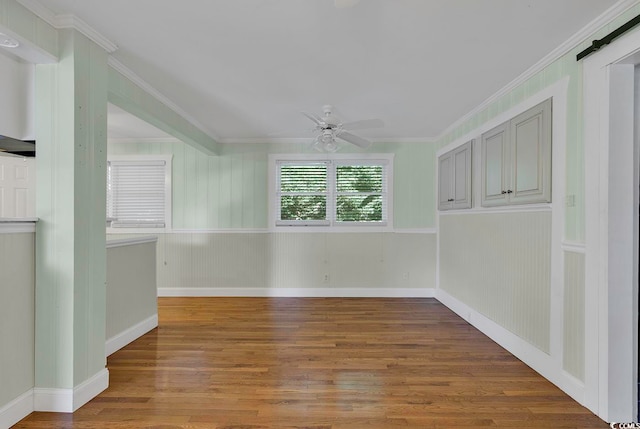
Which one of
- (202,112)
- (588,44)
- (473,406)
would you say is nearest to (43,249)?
(202,112)

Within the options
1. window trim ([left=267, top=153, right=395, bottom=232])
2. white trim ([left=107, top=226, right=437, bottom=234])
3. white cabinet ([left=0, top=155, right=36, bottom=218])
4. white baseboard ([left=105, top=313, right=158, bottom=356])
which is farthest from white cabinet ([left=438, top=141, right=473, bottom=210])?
white cabinet ([left=0, top=155, right=36, bottom=218])

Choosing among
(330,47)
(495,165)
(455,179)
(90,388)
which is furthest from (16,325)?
(455,179)

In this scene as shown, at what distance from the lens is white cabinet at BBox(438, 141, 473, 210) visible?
13.4 feet

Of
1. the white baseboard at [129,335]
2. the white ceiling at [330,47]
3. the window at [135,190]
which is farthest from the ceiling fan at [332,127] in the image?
the window at [135,190]

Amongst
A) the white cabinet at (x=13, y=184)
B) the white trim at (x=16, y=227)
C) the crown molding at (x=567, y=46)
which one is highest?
the crown molding at (x=567, y=46)

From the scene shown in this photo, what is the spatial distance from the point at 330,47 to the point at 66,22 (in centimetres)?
170

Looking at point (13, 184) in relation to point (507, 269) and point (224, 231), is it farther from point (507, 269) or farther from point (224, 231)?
point (507, 269)

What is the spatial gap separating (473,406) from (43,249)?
3.01 meters

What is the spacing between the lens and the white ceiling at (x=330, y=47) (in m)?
2.04

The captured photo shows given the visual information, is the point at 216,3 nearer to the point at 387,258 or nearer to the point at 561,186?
the point at 561,186

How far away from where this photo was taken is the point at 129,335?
11.3 feet

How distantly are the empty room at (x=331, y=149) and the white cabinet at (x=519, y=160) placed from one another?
0.02 m

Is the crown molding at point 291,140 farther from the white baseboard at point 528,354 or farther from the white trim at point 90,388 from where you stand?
the white trim at point 90,388

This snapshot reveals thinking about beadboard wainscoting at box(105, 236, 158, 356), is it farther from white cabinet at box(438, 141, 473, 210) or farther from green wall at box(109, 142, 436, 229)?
white cabinet at box(438, 141, 473, 210)
